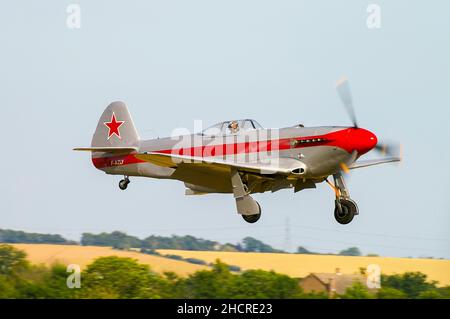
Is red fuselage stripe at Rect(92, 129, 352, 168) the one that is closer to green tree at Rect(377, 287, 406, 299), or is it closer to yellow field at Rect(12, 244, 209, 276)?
yellow field at Rect(12, 244, 209, 276)

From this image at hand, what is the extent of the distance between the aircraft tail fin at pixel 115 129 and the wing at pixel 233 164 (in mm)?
4044

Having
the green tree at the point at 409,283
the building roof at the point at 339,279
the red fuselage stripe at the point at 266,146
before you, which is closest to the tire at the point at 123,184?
the red fuselage stripe at the point at 266,146

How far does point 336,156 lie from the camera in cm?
2158

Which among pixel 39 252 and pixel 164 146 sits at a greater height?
pixel 164 146

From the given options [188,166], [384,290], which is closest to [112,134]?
[188,166]

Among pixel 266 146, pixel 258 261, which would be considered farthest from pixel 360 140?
pixel 258 261

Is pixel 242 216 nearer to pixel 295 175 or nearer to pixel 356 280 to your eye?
pixel 295 175

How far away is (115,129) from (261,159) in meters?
5.44

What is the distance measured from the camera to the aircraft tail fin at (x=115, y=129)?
1029 inches

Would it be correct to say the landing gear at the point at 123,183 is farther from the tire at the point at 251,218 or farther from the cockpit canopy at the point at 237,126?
the cockpit canopy at the point at 237,126

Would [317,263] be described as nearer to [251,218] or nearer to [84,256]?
[84,256]

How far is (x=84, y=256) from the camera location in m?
33.4

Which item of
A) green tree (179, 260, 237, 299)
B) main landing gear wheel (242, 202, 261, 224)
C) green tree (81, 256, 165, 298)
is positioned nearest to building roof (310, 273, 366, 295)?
green tree (179, 260, 237, 299)
